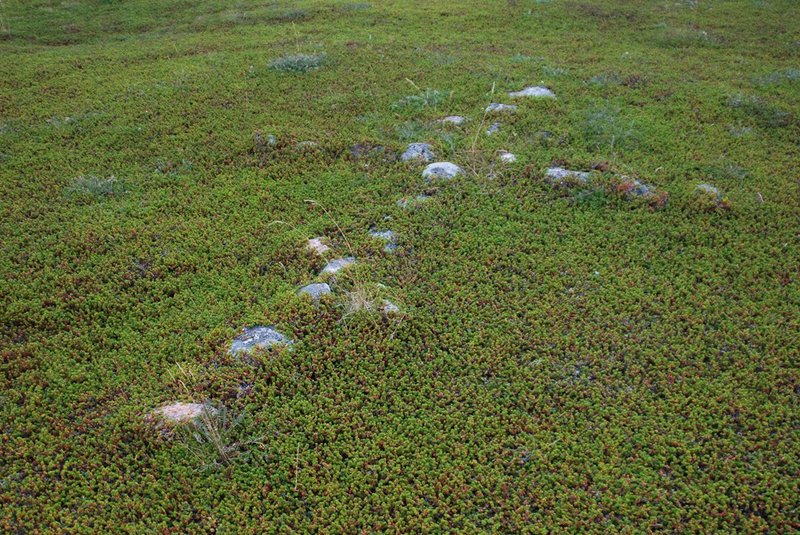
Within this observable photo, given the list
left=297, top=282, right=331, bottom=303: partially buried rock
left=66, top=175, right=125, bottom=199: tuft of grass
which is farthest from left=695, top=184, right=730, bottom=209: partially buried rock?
left=66, top=175, right=125, bottom=199: tuft of grass

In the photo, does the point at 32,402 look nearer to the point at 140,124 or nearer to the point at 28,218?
the point at 28,218

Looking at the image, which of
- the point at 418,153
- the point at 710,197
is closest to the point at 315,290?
the point at 418,153

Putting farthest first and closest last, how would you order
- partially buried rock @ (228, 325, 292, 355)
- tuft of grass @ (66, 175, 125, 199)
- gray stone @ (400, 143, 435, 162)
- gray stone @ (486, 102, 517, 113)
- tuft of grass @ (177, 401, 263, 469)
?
1. gray stone @ (486, 102, 517, 113)
2. gray stone @ (400, 143, 435, 162)
3. tuft of grass @ (66, 175, 125, 199)
4. partially buried rock @ (228, 325, 292, 355)
5. tuft of grass @ (177, 401, 263, 469)

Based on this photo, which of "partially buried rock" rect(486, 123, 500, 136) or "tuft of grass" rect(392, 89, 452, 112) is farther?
"tuft of grass" rect(392, 89, 452, 112)

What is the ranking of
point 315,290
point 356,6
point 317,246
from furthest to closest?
point 356,6 < point 317,246 < point 315,290

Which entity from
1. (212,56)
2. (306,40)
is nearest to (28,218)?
(212,56)

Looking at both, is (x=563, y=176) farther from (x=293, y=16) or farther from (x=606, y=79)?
(x=293, y=16)

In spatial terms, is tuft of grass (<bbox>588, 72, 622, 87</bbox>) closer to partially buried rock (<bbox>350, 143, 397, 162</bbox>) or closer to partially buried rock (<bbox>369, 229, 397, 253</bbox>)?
partially buried rock (<bbox>350, 143, 397, 162</bbox>)
